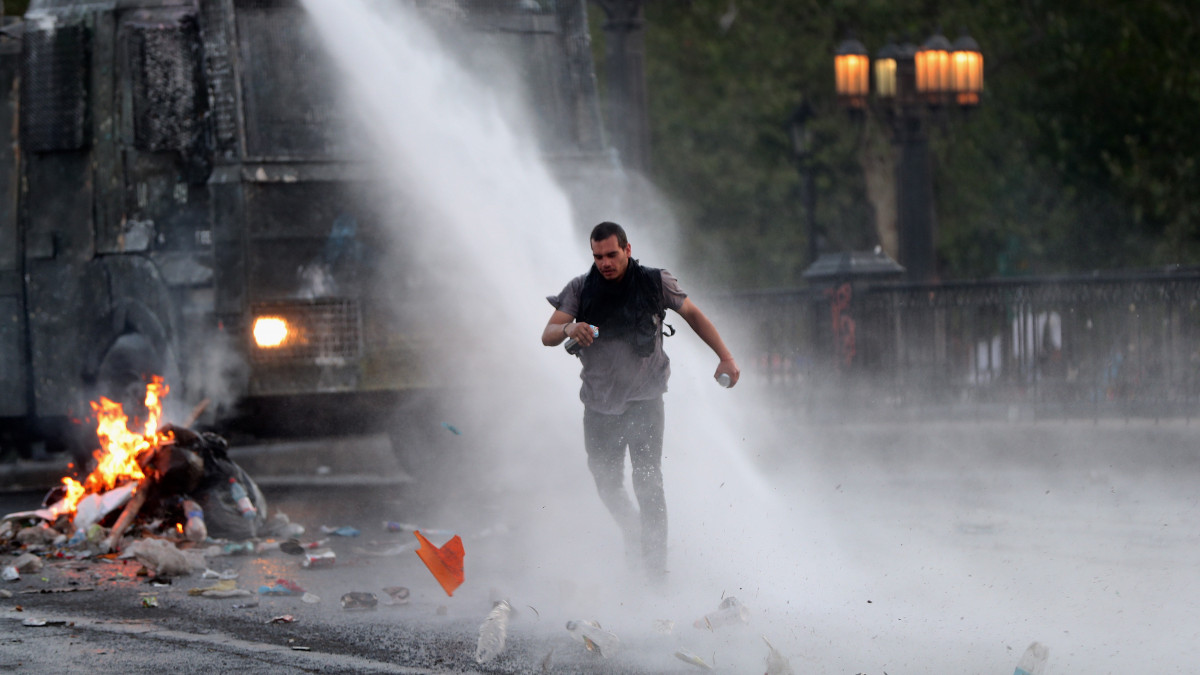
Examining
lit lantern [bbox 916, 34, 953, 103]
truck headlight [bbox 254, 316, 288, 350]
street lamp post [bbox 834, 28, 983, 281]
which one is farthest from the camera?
lit lantern [bbox 916, 34, 953, 103]

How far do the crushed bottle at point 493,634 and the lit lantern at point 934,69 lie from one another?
1174cm

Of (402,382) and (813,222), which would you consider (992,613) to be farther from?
(813,222)

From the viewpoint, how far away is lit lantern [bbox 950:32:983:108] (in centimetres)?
1672

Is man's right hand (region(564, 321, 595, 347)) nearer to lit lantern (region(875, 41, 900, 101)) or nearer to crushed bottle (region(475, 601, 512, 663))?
crushed bottle (region(475, 601, 512, 663))

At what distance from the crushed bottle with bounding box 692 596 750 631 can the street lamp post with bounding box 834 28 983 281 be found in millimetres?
10355

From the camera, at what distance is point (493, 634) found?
18.5ft

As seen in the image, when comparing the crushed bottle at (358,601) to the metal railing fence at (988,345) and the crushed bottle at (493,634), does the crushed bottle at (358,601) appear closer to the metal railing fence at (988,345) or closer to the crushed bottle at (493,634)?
the crushed bottle at (493,634)

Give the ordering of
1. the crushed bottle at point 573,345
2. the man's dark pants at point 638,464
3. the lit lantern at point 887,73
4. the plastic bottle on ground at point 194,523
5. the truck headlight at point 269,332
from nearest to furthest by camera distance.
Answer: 1. the crushed bottle at point 573,345
2. the man's dark pants at point 638,464
3. the plastic bottle on ground at point 194,523
4. the truck headlight at point 269,332
5. the lit lantern at point 887,73

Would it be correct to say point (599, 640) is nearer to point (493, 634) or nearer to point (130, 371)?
point (493, 634)

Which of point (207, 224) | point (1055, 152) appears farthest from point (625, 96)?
point (1055, 152)

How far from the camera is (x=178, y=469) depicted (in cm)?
853

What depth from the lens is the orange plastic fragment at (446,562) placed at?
6.68 m

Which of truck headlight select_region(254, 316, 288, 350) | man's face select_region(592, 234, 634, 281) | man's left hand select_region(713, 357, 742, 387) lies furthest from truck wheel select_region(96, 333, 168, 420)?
man's left hand select_region(713, 357, 742, 387)

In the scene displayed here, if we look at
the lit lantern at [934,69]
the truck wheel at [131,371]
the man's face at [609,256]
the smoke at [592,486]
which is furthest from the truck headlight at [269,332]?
the lit lantern at [934,69]
